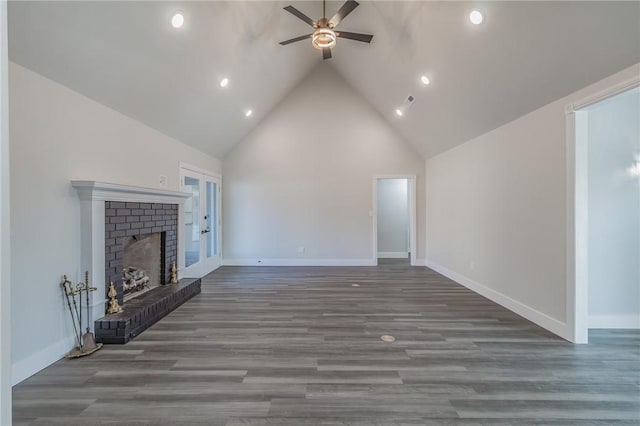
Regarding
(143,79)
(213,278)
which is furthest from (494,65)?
(213,278)

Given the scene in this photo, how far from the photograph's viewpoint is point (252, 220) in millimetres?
6672

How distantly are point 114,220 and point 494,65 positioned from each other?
4392mm

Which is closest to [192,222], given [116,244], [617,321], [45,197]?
[116,244]

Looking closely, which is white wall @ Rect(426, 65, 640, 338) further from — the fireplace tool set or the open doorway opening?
the fireplace tool set

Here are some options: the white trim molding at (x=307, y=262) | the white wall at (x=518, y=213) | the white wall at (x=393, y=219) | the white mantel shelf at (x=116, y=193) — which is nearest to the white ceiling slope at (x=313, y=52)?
the white wall at (x=518, y=213)

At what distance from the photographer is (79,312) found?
266cm

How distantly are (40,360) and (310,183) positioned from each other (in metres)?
5.13

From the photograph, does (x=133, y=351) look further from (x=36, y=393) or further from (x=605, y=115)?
(x=605, y=115)

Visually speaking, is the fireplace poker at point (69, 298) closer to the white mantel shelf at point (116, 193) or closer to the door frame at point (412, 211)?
the white mantel shelf at point (116, 193)

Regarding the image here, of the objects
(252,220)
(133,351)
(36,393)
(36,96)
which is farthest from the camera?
(252,220)

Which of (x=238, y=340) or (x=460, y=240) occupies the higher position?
(x=460, y=240)

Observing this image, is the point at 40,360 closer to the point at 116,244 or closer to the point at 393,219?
the point at 116,244

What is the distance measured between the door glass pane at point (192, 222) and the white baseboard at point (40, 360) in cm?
260

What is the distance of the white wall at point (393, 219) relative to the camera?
7.97 m
